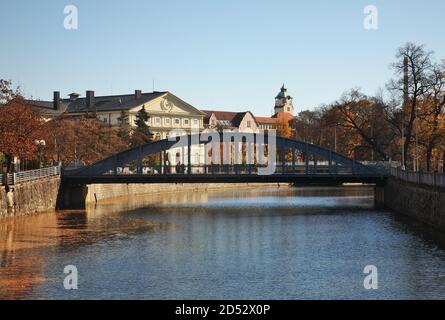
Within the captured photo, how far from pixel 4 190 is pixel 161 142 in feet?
66.3

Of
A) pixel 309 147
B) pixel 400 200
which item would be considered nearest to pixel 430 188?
pixel 400 200

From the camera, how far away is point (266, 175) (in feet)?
204

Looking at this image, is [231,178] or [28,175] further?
[231,178]

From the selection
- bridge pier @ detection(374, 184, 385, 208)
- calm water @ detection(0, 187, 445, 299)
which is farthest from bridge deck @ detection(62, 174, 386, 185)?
calm water @ detection(0, 187, 445, 299)

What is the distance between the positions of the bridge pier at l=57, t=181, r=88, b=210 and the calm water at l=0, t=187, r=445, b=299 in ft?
28.7

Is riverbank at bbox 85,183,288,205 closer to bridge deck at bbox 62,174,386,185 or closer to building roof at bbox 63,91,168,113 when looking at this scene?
bridge deck at bbox 62,174,386,185

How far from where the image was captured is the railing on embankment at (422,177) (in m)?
43.3

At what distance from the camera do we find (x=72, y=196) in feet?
221

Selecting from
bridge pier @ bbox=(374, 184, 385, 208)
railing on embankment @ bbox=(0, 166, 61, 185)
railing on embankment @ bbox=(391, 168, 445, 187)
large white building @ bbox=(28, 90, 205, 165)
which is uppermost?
large white building @ bbox=(28, 90, 205, 165)

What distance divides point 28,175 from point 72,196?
10.4m

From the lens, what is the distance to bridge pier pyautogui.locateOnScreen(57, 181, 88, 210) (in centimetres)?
6464

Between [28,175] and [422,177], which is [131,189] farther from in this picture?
[422,177]

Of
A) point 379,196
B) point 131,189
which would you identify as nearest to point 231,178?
point 379,196

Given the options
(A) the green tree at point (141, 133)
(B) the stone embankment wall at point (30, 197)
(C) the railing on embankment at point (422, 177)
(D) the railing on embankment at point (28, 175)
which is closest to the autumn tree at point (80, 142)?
(A) the green tree at point (141, 133)
